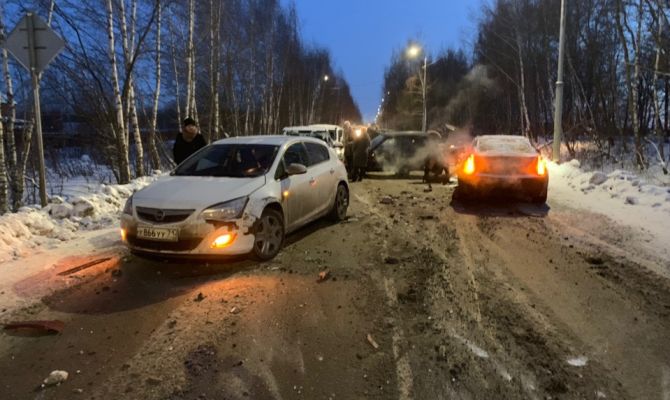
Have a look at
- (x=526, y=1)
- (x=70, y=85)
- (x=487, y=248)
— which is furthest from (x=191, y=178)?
(x=526, y=1)

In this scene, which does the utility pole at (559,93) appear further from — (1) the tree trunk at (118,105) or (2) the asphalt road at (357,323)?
(1) the tree trunk at (118,105)

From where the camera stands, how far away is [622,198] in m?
10.1

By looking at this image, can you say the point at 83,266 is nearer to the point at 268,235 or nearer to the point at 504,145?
the point at 268,235

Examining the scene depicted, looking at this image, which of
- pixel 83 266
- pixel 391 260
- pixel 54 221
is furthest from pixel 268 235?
pixel 54 221

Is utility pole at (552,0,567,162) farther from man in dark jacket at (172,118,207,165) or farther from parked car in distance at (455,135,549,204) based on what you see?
man in dark jacket at (172,118,207,165)

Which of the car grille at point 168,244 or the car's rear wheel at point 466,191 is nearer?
the car grille at point 168,244

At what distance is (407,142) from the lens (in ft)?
52.5

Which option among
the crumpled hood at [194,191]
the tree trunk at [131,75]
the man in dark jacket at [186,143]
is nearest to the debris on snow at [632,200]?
the crumpled hood at [194,191]

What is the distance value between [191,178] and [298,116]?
4371cm

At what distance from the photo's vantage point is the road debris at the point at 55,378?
3340 millimetres

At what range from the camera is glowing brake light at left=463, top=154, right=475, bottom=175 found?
1021 cm

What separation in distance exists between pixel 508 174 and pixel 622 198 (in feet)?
7.89

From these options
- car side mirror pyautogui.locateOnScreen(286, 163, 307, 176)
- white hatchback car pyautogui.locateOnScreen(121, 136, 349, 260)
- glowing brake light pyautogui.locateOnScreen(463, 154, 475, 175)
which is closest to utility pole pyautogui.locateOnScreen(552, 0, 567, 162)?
glowing brake light pyautogui.locateOnScreen(463, 154, 475, 175)

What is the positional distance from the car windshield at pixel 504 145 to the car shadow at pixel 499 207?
38.6 inches
